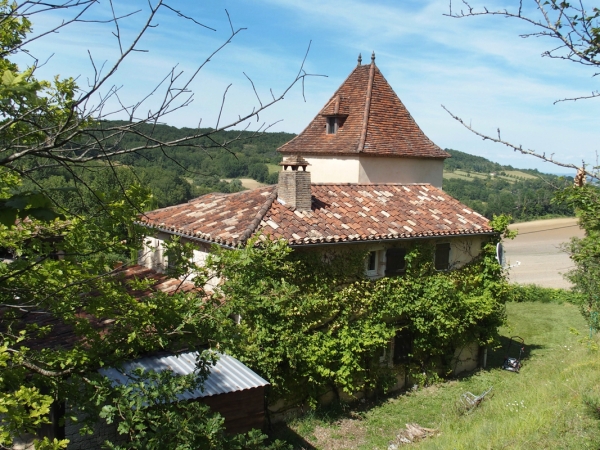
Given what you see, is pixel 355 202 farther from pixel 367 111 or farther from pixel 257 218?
pixel 367 111

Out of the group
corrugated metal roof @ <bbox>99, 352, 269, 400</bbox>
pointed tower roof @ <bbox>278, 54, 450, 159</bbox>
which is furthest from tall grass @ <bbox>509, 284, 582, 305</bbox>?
corrugated metal roof @ <bbox>99, 352, 269, 400</bbox>

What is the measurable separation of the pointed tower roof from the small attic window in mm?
39

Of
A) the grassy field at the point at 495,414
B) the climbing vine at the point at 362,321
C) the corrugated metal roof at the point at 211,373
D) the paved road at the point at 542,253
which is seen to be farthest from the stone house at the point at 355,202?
the paved road at the point at 542,253

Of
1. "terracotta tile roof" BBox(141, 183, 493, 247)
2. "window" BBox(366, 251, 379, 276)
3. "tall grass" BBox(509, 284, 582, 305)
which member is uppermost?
"terracotta tile roof" BBox(141, 183, 493, 247)

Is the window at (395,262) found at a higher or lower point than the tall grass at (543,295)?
higher

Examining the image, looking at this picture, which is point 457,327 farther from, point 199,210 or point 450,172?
point 450,172

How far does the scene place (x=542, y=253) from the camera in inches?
1956

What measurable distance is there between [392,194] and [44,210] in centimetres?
1492

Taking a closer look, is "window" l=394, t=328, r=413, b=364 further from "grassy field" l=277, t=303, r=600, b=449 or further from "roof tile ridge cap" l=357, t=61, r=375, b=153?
"roof tile ridge cap" l=357, t=61, r=375, b=153

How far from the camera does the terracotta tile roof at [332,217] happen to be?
12466 mm

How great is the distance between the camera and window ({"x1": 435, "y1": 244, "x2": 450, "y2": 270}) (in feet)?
50.6

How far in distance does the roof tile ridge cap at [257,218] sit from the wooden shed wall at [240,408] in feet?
10.4

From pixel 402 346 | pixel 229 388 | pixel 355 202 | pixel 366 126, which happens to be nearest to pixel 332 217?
pixel 355 202

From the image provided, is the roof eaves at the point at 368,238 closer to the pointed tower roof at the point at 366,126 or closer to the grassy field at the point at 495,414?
the grassy field at the point at 495,414
